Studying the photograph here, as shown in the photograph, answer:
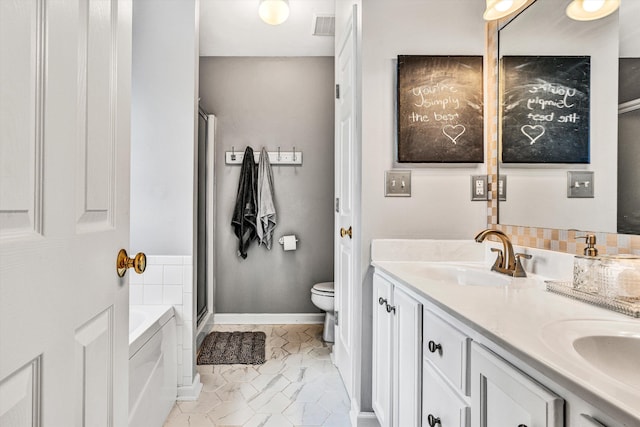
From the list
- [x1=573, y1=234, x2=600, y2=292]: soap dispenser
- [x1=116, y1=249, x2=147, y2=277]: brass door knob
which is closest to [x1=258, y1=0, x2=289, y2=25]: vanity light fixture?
[x1=116, y1=249, x2=147, y2=277]: brass door knob

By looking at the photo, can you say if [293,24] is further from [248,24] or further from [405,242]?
[405,242]

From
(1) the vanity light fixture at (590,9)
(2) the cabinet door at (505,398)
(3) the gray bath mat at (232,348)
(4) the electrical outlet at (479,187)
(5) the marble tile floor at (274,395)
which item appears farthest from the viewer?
(3) the gray bath mat at (232,348)

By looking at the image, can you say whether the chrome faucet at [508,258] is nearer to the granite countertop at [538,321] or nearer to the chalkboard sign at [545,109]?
the granite countertop at [538,321]

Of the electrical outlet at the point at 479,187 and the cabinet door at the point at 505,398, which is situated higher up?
the electrical outlet at the point at 479,187

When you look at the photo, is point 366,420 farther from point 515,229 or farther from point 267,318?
point 267,318

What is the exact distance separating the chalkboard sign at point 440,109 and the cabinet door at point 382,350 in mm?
625

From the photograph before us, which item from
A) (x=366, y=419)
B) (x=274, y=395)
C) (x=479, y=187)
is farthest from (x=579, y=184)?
(x=274, y=395)

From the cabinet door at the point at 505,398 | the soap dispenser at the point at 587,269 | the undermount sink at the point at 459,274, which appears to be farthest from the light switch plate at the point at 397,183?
the cabinet door at the point at 505,398

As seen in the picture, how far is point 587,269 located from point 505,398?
21.8 inches

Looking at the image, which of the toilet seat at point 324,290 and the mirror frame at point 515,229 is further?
the toilet seat at point 324,290

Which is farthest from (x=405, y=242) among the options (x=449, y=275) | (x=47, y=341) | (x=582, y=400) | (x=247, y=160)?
(x=247, y=160)

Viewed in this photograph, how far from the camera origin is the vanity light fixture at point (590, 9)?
1.17 meters

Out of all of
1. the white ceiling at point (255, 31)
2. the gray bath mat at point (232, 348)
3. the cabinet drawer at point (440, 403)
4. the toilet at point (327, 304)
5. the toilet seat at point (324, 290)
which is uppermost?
the white ceiling at point (255, 31)

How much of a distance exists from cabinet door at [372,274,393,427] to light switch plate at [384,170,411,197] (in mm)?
402
